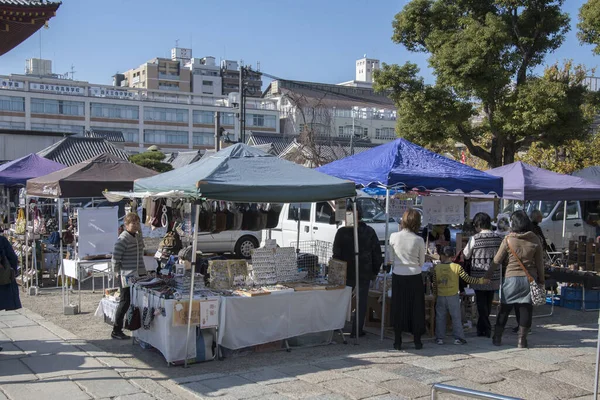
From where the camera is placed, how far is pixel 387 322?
782cm

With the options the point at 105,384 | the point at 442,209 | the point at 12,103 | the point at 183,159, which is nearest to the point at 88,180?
the point at 105,384

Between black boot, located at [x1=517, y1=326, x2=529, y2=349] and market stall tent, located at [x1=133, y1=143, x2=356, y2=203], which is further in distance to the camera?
black boot, located at [x1=517, y1=326, x2=529, y2=349]

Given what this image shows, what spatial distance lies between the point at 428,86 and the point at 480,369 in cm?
978

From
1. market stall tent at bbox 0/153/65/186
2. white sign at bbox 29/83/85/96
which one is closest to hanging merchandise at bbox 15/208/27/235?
market stall tent at bbox 0/153/65/186

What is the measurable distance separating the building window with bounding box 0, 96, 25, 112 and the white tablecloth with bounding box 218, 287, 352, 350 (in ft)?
177

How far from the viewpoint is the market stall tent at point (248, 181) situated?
6.16 m

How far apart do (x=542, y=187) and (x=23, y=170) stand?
11.2 metres

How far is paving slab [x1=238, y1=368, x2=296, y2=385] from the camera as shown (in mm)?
5730

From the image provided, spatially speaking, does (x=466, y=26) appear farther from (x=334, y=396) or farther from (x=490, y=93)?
(x=334, y=396)

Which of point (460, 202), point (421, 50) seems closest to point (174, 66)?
point (421, 50)

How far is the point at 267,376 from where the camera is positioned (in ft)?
19.3

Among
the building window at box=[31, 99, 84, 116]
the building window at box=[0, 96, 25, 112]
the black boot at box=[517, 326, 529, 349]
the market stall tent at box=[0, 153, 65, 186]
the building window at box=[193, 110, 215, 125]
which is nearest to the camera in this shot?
the black boot at box=[517, 326, 529, 349]

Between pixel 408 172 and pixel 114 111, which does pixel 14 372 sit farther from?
pixel 114 111

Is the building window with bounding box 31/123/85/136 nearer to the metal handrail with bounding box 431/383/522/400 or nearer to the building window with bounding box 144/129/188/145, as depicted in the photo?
the building window with bounding box 144/129/188/145
